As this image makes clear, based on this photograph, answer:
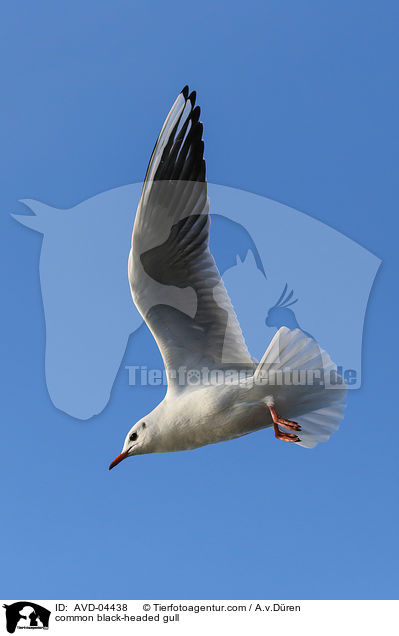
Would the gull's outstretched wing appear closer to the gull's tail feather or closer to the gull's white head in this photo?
the gull's white head

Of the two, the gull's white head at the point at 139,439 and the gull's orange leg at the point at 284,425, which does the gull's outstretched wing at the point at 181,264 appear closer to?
the gull's white head at the point at 139,439

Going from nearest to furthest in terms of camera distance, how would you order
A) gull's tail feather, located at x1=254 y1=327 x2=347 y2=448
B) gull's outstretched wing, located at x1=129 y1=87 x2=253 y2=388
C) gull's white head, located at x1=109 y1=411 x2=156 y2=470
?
gull's tail feather, located at x1=254 y1=327 x2=347 y2=448
gull's outstretched wing, located at x1=129 y1=87 x2=253 y2=388
gull's white head, located at x1=109 y1=411 x2=156 y2=470

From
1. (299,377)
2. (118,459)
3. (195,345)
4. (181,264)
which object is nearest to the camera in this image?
(299,377)

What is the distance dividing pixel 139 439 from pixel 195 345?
82 cm

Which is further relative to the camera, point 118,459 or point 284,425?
point 118,459

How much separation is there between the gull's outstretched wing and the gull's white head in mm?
340

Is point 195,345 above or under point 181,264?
under

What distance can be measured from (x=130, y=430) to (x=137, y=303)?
1.00 meters

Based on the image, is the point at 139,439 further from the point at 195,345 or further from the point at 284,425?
the point at 284,425

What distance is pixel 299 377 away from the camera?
20.6 ft

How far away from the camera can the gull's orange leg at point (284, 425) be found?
6324 mm

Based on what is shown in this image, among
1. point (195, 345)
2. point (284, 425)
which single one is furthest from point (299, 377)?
point (195, 345)

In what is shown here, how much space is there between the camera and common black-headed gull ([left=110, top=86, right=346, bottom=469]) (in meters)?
6.38

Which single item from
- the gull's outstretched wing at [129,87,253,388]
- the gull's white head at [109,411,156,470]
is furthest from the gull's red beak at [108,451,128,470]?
the gull's outstretched wing at [129,87,253,388]
